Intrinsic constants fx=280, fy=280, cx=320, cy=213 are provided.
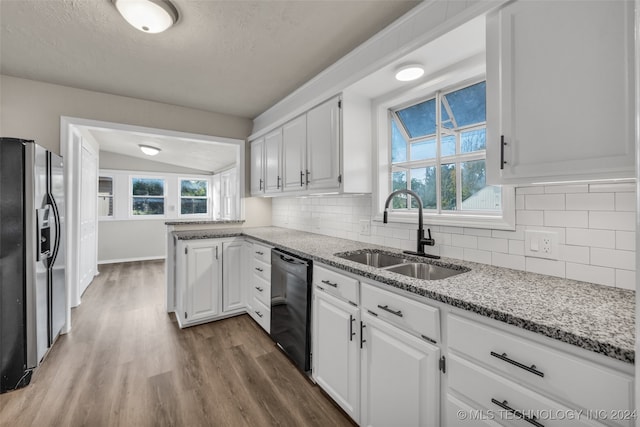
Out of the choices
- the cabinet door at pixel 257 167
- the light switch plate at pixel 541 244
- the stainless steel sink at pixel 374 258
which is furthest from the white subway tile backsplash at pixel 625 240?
the cabinet door at pixel 257 167

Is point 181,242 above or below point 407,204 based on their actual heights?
below

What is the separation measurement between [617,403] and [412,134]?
190cm

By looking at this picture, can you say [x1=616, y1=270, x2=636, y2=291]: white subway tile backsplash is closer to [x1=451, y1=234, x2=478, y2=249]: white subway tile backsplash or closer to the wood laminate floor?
[x1=451, y1=234, x2=478, y2=249]: white subway tile backsplash

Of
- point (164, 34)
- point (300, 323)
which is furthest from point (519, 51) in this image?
point (164, 34)

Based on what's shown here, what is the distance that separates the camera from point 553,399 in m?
0.82

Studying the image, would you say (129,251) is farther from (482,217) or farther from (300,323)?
(482,217)

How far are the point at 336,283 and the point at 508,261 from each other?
0.94m

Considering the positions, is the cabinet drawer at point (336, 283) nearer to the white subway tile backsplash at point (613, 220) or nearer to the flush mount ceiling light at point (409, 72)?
the white subway tile backsplash at point (613, 220)

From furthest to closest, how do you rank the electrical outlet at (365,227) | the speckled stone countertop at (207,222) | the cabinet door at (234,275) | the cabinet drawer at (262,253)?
1. the speckled stone countertop at (207,222)
2. the cabinet door at (234,275)
3. the cabinet drawer at (262,253)
4. the electrical outlet at (365,227)

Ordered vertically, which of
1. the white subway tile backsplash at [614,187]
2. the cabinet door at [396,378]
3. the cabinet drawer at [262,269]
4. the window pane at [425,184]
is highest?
the window pane at [425,184]

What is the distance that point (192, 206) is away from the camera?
277 inches

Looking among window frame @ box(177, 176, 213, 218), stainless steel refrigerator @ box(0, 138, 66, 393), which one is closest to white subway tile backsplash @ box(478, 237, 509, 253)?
stainless steel refrigerator @ box(0, 138, 66, 393)

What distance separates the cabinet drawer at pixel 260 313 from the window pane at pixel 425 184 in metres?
1.64

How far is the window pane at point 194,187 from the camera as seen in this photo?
271 inches
